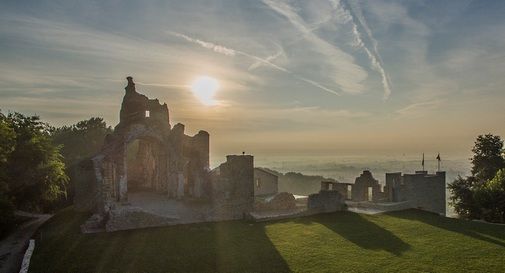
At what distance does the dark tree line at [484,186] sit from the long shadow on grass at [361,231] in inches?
439

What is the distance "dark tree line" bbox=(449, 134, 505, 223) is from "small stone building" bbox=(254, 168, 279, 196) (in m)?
18.8

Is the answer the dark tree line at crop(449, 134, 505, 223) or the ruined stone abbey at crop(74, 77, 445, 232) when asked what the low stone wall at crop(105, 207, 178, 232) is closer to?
the ruined stone abbey at crop(74, 77, 445, 232)

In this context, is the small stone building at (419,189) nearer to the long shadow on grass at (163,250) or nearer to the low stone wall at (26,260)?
the long shadow on grass at (163,250)

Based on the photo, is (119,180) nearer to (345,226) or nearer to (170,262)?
(170,262)

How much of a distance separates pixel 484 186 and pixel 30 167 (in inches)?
1391

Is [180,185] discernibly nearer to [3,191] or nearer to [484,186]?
[3,191]

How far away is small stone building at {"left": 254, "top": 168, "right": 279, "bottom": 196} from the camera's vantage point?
4081cm

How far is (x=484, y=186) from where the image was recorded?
28.5 meters

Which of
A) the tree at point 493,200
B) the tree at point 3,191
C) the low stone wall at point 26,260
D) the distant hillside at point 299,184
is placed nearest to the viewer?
the low stone wall at point 26,260

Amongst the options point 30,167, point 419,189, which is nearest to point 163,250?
point 30,167

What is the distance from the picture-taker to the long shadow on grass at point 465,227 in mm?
16297

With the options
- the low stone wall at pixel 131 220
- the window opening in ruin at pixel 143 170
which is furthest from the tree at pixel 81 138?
the low stone wall at pixel 131 220

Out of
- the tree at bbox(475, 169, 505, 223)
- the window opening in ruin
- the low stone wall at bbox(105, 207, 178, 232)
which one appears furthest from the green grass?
the window opening in ruin

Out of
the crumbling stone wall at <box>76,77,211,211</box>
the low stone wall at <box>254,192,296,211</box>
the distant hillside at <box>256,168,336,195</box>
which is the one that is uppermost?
the crumbling stone wall at <box>76,77,211,211</box>
